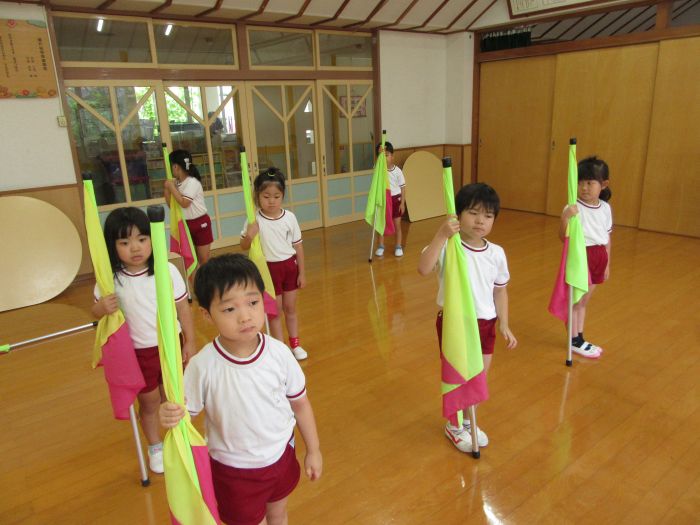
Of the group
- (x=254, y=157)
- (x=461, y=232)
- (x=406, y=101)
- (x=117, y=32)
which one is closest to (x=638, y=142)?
(x=406, y=101)

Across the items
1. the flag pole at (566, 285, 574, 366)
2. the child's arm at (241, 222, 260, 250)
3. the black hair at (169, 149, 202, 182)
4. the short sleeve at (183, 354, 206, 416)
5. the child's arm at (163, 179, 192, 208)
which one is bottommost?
the flag pole at (566, 285, 574, 366)

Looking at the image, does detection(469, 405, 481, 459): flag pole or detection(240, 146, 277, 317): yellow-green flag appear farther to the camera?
detection(240, 146, 277, 317): yellow-green flag

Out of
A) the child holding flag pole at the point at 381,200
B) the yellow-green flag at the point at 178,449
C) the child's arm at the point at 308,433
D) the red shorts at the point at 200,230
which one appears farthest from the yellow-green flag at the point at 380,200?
the yellow-green flag at the point at 178,449

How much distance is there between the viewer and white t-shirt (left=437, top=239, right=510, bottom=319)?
7.24 feet

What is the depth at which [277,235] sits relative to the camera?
Result: 3068 millimetres

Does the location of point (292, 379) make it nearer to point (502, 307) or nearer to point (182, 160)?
point (502, 307)

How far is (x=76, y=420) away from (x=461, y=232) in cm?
246

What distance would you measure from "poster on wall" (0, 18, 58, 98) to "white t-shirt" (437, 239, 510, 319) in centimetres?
464

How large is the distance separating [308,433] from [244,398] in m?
0.28

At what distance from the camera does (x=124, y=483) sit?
2330mm

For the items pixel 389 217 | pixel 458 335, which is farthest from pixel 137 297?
pixel 389 217

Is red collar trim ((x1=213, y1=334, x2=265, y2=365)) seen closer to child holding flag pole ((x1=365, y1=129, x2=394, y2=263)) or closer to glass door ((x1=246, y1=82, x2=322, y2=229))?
child holding flag pole ((x1=365, y1=129, x2=394, y2=263))

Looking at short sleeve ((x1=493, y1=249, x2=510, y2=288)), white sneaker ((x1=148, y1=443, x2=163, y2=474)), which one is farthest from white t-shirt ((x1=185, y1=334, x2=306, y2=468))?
short sleeve ((x1=493, y1=249, x2=510, y2=288))

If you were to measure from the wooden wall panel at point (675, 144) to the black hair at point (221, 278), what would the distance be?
648 cm
